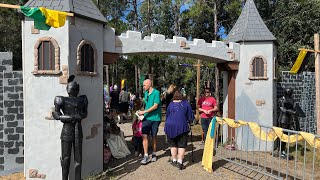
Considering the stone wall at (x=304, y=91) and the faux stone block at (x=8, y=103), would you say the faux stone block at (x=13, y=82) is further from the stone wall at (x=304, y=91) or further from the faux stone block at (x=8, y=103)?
the stone wall at (x=304, y=91)

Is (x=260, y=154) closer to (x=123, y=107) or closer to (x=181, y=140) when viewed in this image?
(x=181, y=140)

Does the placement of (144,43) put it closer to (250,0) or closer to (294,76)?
(250,0)

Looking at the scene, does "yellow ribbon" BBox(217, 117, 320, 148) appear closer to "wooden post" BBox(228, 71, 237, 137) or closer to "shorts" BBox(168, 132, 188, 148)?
"shorts" BBox(168, 132, 188, 148)

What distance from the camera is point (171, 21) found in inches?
→ 1163

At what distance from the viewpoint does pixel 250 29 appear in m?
9.38

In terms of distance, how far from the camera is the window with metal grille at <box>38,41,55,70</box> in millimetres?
6094

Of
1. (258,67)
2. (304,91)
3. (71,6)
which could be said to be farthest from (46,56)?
(304,91)

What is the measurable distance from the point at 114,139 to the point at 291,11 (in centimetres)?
1811

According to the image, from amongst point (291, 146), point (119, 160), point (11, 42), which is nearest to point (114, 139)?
point (119, 160)

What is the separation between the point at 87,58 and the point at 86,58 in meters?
0.03

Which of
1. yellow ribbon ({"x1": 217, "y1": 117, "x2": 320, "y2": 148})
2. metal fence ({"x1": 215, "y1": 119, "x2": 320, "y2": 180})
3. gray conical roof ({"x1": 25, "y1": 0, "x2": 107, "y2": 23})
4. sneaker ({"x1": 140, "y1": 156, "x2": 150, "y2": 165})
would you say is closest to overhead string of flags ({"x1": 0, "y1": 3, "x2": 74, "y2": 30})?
gray conical roof ({"x1": 25, "y1": 0, "x2": 107, "y2": 23})

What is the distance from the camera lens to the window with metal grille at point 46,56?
20.0 ft

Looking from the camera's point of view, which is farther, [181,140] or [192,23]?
[192,23]

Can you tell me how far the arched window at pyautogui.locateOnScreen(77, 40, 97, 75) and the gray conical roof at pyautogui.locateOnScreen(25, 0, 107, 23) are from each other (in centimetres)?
60
